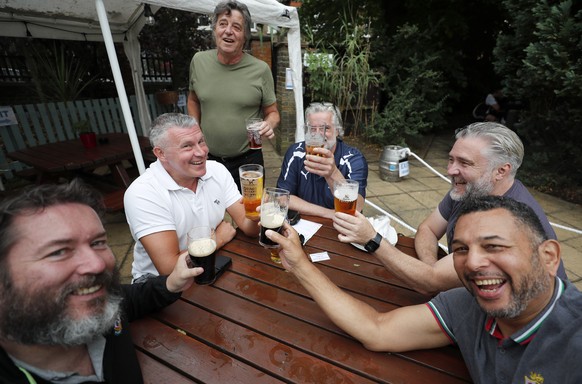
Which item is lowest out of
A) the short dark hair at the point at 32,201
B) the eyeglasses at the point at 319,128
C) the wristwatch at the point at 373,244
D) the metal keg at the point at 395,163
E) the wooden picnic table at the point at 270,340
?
the metal keg at the point at 395,163

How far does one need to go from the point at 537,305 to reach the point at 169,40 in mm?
8594

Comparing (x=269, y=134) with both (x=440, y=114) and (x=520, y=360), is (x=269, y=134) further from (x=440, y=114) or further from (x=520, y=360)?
(x=440, y=114)

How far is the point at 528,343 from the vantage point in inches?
40.8

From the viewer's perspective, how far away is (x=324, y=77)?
6.59m

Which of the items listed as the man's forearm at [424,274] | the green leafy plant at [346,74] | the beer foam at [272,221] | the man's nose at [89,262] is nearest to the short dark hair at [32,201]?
the man's nose at [89,262]

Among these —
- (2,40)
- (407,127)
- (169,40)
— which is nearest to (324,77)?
(407,127)

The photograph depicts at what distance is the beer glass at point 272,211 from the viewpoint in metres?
1.53

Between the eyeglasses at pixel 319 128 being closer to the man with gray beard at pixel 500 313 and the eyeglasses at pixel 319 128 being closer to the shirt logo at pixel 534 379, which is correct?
the man with gray beard at pixel 500 313

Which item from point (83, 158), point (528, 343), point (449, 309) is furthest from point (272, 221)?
point (83, 158)

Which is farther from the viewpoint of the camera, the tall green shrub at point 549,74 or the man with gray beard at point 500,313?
the tall green shrub at point 549,74

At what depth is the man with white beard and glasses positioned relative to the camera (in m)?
1.55

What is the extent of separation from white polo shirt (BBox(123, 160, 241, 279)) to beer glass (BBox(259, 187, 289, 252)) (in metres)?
0.58

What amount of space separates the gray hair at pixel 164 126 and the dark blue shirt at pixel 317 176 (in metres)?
1.00

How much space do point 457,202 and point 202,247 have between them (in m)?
1.64
